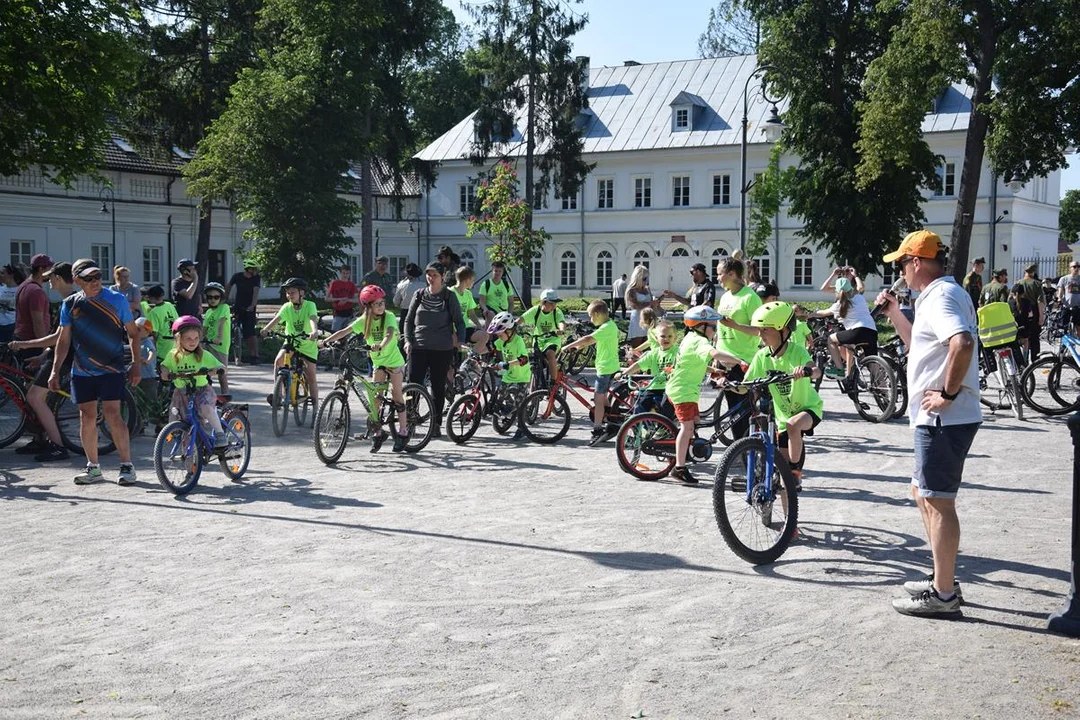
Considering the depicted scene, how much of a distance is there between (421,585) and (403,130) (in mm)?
37872

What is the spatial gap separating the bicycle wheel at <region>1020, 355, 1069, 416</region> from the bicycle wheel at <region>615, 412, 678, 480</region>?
729 centimetres

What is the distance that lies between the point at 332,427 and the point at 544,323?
4.09 meters

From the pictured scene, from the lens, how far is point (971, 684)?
5305mm

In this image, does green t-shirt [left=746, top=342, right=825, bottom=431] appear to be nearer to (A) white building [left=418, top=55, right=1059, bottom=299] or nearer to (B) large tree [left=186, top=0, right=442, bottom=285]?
(B) large tree [left=186, top=0, right=442, bottom=285]

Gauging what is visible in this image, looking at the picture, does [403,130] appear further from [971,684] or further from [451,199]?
[971,684]

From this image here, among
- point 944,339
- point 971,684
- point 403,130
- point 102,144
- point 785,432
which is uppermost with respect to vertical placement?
point 403,130

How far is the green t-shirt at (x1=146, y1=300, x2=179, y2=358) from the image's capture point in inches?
564

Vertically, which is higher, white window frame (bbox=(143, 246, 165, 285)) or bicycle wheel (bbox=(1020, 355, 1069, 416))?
white window frame (bbox=(143, 246, 165, 285))

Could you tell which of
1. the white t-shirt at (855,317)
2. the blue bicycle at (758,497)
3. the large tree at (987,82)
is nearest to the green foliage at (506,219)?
the large tree at (987,82)

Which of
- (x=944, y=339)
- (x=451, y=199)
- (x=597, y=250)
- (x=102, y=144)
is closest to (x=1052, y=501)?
(x=944, y=339)

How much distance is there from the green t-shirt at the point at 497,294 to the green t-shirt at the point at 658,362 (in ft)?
23.9

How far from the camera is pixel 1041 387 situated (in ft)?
55.2

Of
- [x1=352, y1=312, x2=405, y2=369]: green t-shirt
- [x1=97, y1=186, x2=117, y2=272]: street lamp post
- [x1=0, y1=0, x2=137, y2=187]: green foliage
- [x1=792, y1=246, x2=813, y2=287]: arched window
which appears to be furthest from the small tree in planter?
[x1=352, y1=312, x2=405, y2=369]: green t-shirt

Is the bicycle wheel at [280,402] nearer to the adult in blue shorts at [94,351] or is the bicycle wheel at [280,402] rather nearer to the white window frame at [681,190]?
the adult in blue shorts at [94,351]
